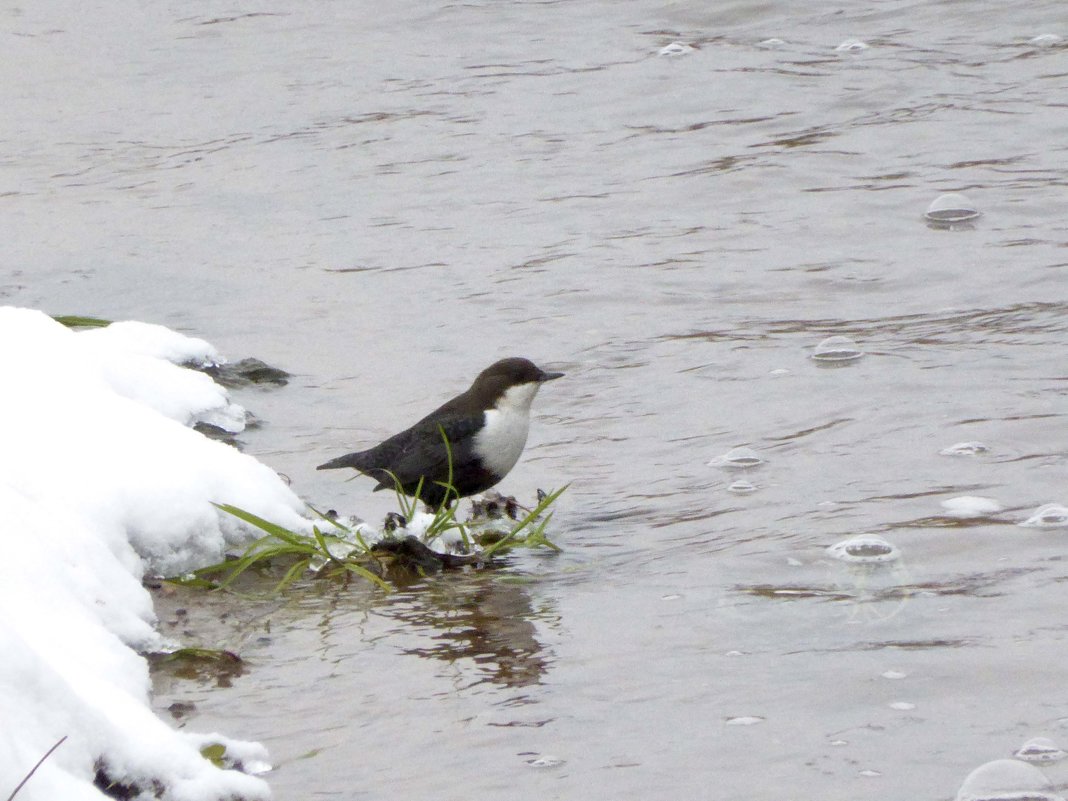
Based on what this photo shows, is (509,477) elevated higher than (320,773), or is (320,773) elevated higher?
(320,773)

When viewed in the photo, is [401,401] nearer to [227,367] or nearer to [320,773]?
[227,367]

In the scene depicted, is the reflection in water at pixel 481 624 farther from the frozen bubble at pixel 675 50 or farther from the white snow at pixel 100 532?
the frozen bubble at pixel 675 50

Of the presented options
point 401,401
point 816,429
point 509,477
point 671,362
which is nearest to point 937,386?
point 816,429

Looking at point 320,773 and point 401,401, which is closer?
point 320,773

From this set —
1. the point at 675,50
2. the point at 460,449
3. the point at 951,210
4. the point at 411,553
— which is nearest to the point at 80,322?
the point at 460,449

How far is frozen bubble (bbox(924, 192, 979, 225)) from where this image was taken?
7914 mm

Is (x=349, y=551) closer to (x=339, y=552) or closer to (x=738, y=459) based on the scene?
(x=339, y=552)

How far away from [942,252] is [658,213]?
1.60m

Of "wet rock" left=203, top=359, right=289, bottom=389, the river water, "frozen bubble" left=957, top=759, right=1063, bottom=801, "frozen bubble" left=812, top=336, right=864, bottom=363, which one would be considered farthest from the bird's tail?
"frozen bubble" left=957, top=759, right=1063, bottom=801

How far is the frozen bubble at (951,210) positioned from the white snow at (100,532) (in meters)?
3.76

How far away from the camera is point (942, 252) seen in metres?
7.49

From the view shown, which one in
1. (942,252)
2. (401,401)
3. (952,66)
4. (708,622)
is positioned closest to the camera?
(708,622)

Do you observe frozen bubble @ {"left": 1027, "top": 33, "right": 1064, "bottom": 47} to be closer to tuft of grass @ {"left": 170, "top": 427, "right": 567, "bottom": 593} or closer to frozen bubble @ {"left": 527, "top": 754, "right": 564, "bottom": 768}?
tuft of grass @ {"left": 170, "top": 427, "right": 567, "bottom": 593}

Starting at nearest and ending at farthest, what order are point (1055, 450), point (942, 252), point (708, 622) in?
point (708, 622), point (1055, 450), point (942, 252)
